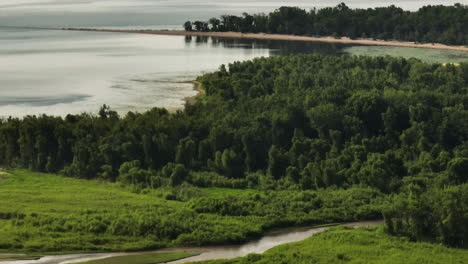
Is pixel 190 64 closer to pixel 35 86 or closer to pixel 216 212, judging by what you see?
pixel 35 86

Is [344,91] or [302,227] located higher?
[344,91]

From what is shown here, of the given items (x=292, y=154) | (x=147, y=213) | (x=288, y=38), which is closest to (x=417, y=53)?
(x=288, y=38)

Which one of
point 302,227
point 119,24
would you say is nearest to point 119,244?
point 302,227

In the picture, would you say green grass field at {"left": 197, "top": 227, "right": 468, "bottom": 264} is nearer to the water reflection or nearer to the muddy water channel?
the muddy water channel

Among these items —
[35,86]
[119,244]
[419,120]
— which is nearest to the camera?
[119,244]

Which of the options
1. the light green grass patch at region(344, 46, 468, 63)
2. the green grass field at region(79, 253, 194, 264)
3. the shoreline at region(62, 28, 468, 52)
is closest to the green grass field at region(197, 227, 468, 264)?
the green grass field at region(79, 253, 194, 264)

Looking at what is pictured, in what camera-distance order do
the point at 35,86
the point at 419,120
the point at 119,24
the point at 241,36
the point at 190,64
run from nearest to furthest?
the point at 419,120
the point at 35,86
the point at 190,64
the point at 241,36
the point at 119,24

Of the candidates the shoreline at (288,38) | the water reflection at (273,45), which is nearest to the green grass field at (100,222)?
the water reflection at (273,45)
